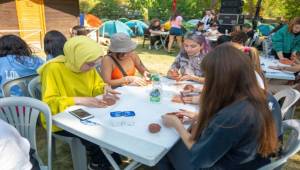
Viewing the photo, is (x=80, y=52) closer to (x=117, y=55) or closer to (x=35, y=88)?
(x=35, y=88)

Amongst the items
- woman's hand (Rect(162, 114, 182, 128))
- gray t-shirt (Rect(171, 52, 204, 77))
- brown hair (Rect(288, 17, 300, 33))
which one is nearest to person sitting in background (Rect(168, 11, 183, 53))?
brown hair (Rect(288, 17, 300, 33))

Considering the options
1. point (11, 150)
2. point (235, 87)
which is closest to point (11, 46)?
point (11, 150)

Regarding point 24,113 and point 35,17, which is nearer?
point 24,113

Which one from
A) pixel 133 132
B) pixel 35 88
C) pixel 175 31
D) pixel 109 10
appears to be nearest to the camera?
pixel 133 132

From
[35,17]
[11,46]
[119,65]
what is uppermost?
[35,17]

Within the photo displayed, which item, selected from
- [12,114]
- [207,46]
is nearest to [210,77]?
[12,114]

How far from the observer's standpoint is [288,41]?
420 centimetres

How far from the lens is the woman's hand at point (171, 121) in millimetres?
1667

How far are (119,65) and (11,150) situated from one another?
1.88m

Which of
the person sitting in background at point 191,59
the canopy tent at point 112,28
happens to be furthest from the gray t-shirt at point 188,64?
the canopy tent at point 112,28

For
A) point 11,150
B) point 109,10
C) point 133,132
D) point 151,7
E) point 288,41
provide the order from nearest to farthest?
point 11,150 → point 133,132 → point 288,41 → point 151,7 → point 109,10

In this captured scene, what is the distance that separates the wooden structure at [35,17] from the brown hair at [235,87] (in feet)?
28.1

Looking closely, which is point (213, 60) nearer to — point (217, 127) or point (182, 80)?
point (217, 127)

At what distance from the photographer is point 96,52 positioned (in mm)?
2059
